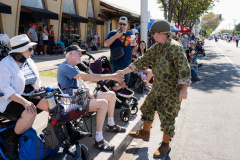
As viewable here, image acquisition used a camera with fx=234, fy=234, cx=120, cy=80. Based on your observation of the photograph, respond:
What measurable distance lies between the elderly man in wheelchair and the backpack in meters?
0.09

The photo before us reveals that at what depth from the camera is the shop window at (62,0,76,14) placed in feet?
61.8

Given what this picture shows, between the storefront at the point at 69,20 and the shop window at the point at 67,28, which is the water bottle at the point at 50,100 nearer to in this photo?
the storefront at the point at 69,20

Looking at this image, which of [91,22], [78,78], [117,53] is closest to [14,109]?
[78,78]

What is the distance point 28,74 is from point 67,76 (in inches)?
20.9

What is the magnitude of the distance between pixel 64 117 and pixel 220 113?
4280 mm

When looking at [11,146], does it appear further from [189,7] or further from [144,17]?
[189,7]

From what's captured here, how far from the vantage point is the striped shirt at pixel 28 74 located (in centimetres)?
319

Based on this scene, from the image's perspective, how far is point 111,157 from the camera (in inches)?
132

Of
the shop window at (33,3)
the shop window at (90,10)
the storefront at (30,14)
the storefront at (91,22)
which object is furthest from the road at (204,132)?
the shop window at (90,10)

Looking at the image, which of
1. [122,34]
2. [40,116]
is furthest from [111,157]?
[122,34]

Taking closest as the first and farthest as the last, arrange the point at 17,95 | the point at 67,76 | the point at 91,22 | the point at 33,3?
the point at 17,95, the point at 67,76, the point at 33,3, the point at 91,22

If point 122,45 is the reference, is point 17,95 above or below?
below

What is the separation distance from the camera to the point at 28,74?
324 centimetres

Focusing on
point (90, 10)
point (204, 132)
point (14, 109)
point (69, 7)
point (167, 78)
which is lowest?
point (204, 132)
